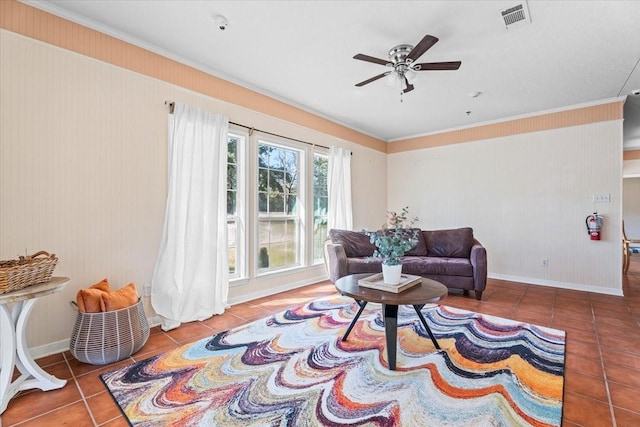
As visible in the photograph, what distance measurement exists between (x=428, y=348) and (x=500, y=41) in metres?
2.82

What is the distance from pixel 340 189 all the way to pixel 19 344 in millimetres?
4076

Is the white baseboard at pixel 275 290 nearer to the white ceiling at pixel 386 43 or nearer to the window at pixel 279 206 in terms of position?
the window at pixel 279 206

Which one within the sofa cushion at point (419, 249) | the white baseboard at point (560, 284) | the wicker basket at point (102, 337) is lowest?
the white baseboard at point (560, 284)

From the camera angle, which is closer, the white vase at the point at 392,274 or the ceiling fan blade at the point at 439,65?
the white vase at the point at 392,274

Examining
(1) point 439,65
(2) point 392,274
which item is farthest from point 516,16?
(2) point 392,274

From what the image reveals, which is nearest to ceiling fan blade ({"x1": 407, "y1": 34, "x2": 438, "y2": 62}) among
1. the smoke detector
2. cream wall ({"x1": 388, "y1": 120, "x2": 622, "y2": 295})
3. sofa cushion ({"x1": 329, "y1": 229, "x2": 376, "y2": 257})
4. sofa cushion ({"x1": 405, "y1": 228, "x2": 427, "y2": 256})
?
the smoke detector

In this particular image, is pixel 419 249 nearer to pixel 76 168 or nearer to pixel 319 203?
pixel 319 203

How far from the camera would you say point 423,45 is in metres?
2.34

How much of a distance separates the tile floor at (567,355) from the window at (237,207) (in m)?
0.51

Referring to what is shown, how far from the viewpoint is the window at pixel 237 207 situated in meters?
3.65

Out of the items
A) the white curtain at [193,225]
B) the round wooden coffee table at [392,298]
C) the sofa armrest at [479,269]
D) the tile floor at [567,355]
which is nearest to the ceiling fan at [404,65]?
the white curtain at [193,225]

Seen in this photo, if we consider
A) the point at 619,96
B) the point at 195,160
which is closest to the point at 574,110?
the point at 619,96

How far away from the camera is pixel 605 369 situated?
6.91 feet

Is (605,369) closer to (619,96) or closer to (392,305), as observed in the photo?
(392,305)
